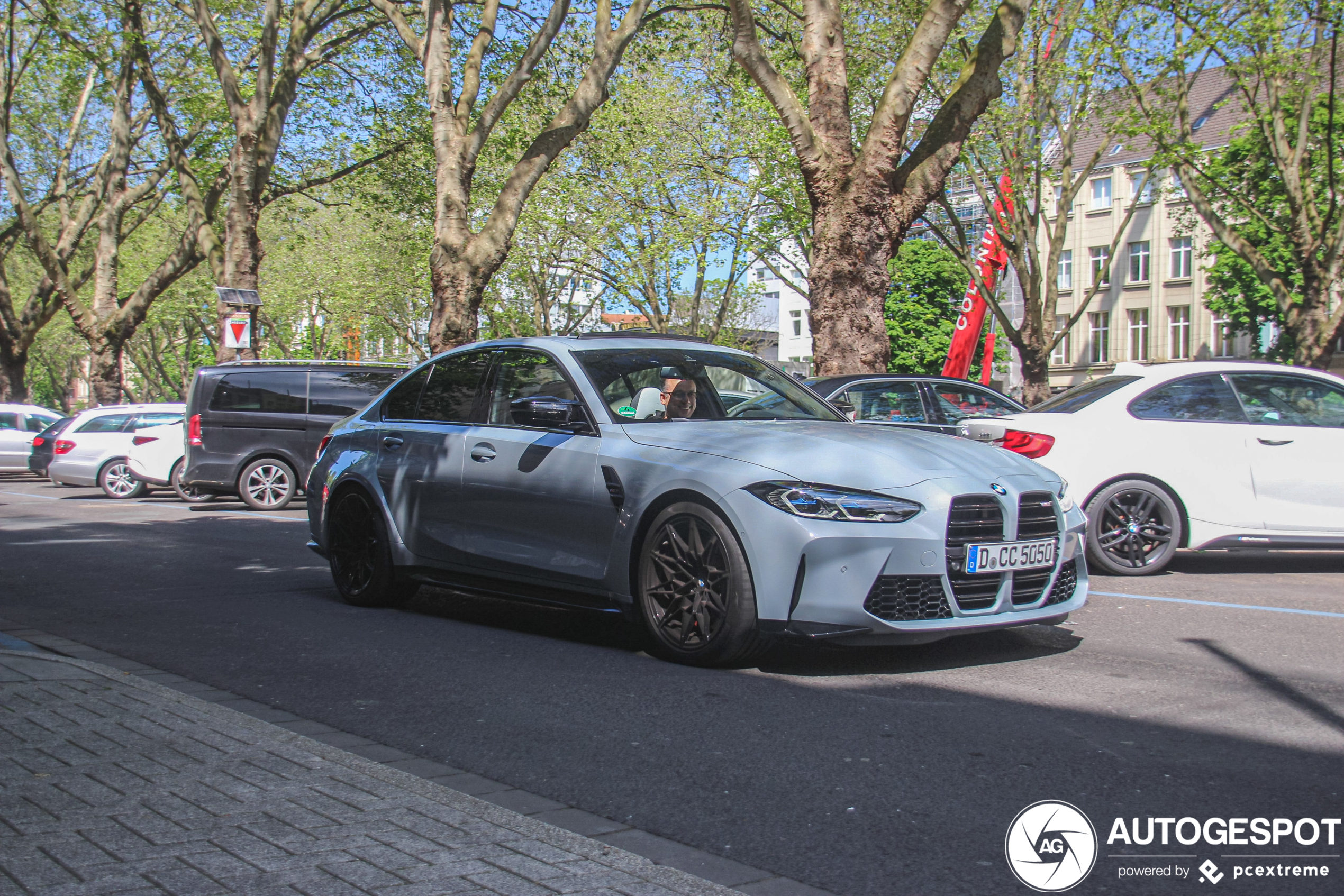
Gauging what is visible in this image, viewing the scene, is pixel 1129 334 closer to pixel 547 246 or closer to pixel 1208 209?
pixel 547 246

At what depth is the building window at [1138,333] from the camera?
198 ft

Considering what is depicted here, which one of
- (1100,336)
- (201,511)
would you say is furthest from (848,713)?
(1100,336)

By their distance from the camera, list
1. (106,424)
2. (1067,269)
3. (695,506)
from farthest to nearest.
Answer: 1. (1067,269)
2. (106,424)
3. (695,506)

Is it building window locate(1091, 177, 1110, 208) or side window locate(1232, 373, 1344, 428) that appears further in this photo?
building window locate(1091, 177, 1110, 208)

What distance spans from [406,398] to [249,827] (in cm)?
462

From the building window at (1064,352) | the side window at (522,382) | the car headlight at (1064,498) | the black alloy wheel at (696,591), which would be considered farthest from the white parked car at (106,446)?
the building window at (1064,352)

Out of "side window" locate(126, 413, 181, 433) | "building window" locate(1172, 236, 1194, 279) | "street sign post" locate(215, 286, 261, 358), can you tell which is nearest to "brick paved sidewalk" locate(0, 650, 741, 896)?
"street sign post" locate(215, 286, 261, 358)

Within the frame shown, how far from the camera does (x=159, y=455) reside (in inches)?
803

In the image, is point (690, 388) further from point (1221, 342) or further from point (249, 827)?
point (1221, 342)

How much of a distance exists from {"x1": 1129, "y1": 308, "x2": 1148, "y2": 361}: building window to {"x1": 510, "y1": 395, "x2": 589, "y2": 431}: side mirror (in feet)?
191

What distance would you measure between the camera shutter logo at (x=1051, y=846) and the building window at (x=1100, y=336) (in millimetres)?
61527

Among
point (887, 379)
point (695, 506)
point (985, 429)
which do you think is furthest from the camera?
point (887, 379)

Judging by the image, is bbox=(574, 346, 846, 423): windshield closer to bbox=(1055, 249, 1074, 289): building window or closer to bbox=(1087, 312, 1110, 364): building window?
bbox=(1087, 312, 1110, 364): building window

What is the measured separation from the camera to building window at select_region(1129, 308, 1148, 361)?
6034 cm
